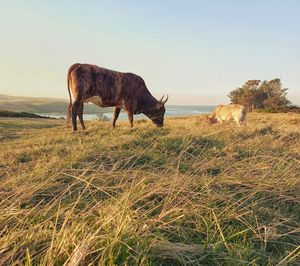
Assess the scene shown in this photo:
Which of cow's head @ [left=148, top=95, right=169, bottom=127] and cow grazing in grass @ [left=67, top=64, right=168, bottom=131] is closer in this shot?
cow grazing in grass @ [left=67, top=64, right=168, bottom=131]

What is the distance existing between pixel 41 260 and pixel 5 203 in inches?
58.1

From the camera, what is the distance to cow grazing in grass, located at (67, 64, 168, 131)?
12633mm

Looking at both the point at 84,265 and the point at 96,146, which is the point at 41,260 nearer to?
the point at 84,265

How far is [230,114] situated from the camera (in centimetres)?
1972

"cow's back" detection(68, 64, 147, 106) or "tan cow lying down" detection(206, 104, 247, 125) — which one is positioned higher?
"cow's back" detection(68, 64, 147, 106)

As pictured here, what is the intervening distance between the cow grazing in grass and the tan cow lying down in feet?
17.1

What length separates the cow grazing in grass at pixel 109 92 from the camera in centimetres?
1263

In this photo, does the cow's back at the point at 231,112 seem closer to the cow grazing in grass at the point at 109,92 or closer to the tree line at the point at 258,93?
the cow grazing in grass at the point at 109,92

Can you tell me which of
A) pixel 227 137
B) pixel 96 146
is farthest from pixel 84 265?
pixel 227 137

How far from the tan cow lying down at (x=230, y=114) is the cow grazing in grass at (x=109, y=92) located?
17.1ft

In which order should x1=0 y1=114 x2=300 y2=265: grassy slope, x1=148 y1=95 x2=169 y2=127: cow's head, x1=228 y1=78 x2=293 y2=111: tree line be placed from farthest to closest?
x1=228 y1=78 x2=293 y2=111: tree line → x1=148 y1=95 x2=169 y2=127: cow's head → x1=0 y1=114 x2=300 y2=265: grassy slope

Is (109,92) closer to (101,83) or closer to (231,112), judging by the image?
(101,83)

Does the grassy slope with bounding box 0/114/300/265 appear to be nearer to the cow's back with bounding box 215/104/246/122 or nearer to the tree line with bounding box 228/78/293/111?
the cow's back with bounding box 215/104/246/122

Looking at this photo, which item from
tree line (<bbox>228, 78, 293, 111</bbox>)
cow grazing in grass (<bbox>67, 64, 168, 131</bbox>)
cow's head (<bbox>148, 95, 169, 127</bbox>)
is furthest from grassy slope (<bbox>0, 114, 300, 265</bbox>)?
tree line (<bbox>228, 78, 293, 111</bbox>)
